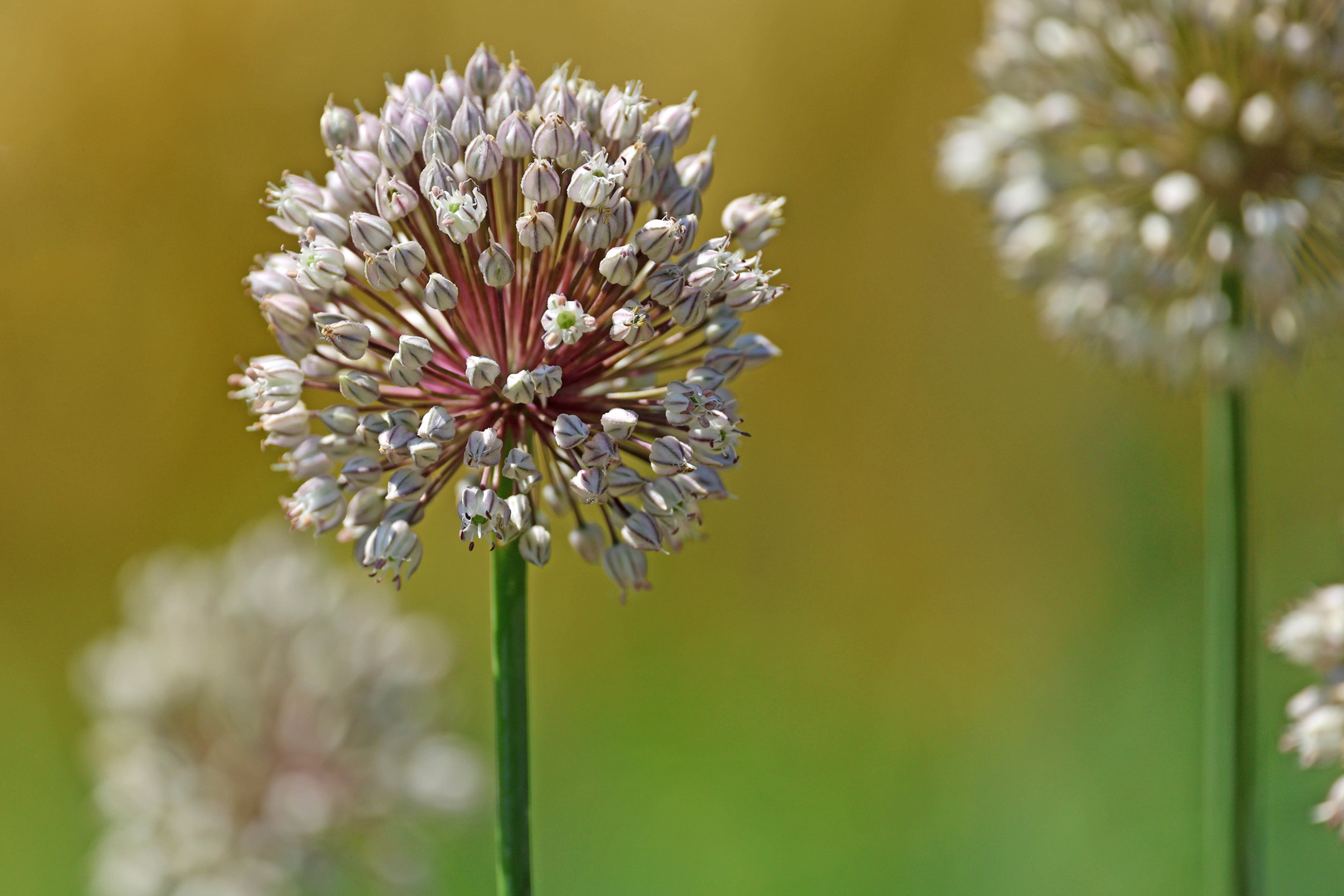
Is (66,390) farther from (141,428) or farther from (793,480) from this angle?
(793,480)

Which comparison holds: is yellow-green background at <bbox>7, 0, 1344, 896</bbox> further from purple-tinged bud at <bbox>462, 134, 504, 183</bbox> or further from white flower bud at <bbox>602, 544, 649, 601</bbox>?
purple-tinged bud at <bbox>462, 134, 504, 183</bbox>

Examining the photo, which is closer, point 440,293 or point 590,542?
point 440,293

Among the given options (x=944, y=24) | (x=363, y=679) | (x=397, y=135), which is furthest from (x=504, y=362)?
(x=944, y=24)

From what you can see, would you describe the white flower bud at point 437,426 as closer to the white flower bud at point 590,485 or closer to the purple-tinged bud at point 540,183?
the white flower bud at point 590,485

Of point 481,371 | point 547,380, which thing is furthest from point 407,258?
point 547,380

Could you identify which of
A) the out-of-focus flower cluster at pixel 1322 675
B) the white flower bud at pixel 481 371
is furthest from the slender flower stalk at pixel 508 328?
the out-of-focus flower cluster at pixel 1322 675

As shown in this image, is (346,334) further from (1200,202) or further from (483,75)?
(1200,202)
